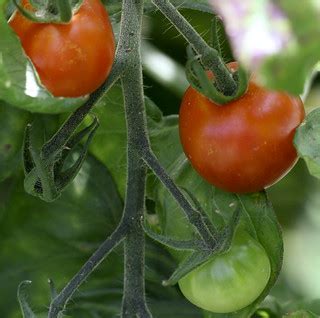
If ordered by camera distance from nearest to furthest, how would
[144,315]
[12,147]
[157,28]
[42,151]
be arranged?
[42,151], [144,315], [12,147], [157,28]

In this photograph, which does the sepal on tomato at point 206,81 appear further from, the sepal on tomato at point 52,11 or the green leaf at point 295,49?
the green leaf at point 295,49

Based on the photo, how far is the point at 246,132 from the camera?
0.96m

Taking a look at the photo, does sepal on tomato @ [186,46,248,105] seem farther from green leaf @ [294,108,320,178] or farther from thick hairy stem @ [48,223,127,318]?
thick hairy stem @ [48,223,127,318]

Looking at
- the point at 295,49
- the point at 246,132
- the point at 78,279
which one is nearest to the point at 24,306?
the point at 78,279

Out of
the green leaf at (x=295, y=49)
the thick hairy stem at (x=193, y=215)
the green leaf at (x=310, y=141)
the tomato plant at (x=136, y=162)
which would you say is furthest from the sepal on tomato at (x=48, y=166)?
the green leaf at (x=295, y=49)

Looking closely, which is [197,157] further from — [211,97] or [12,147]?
[12,147]

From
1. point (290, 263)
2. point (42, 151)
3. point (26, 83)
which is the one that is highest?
point (26, 83)

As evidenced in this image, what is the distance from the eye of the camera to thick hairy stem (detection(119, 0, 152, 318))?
1.00 metres

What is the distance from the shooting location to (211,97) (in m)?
0.94

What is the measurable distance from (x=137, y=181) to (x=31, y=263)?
356 millimetres

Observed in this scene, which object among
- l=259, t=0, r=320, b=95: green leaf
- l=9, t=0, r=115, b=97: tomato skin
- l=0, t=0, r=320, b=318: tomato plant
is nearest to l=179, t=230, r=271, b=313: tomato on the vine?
l=0, t=0, r=320, b=318: tomato plant

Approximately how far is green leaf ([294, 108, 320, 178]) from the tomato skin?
8.6 inches

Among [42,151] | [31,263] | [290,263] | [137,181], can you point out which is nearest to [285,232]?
[290,263]

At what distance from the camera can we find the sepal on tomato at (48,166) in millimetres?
901
